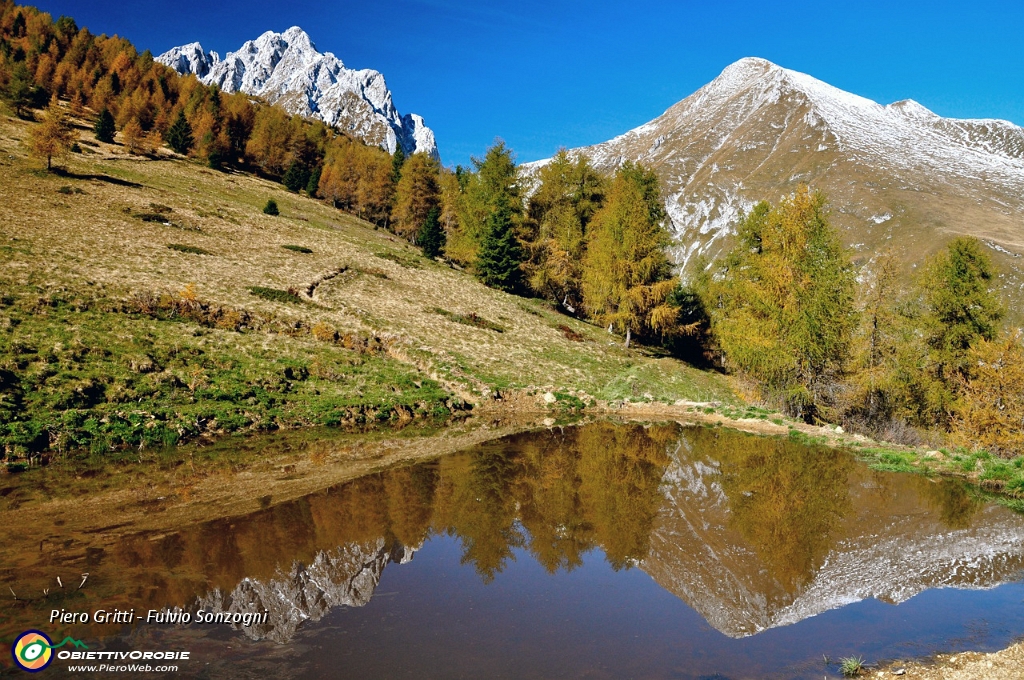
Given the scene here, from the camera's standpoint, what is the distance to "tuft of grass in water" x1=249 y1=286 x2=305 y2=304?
3266 cm

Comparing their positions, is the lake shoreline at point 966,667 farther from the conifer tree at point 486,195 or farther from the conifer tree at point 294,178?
the conifer tree at point 294,178

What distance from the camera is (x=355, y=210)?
284ft

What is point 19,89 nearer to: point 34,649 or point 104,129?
point 104,129

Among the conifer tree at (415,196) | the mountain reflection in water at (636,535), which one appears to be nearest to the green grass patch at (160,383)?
the mountain reflection in water at (636,535)

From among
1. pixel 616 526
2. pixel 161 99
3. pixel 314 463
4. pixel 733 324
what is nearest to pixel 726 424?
pixel 733 324

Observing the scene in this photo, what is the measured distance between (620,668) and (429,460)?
1078cm

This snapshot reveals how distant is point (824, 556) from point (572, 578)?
18.6ft

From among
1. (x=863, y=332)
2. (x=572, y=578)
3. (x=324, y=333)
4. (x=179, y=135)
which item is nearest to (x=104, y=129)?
(x=179, y=135)

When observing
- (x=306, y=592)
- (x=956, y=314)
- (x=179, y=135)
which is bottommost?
(x=306, y=592)

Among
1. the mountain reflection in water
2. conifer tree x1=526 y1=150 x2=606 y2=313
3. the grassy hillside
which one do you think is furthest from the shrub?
conifer tree x1=526 y1=150 x2=606 y2=313

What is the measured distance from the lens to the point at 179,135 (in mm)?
78625

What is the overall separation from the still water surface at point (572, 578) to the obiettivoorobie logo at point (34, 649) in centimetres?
37

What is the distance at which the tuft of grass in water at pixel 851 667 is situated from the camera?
23.8ft

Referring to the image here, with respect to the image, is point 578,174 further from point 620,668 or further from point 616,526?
point 620,668
